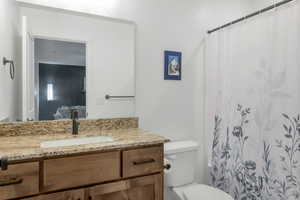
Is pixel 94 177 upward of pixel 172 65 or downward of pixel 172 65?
downward

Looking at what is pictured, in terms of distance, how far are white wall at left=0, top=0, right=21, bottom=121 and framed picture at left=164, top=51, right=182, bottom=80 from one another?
1215 mm

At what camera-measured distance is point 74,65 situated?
1.67 metres

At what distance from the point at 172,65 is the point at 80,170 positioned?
1.31 meters

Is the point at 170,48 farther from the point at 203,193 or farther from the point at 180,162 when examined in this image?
the point at 203,193

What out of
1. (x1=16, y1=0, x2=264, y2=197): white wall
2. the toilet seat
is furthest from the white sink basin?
the toilet seat

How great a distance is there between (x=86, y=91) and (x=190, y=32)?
3.93ft

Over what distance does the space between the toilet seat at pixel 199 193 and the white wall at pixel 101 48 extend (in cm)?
78

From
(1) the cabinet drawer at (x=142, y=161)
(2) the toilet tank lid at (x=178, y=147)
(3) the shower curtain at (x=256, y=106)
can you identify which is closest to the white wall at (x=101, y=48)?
(2) the toilet tank lid at (x=178, y=147)

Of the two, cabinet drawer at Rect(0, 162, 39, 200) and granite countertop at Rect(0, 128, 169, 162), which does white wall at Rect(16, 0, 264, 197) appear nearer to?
granite countertop at Rect(0, 128, 169, 162)

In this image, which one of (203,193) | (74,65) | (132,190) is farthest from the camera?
(203,193)

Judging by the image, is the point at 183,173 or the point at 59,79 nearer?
the point at 59,79

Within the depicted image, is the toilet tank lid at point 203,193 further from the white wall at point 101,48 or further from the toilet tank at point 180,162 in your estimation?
the white wall at point 101,48

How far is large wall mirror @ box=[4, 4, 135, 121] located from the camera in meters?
1.53

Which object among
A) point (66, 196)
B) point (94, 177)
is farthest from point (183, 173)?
point (66, 196)
